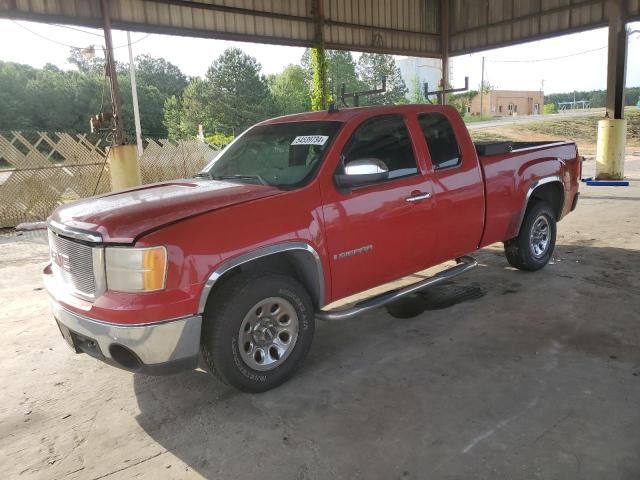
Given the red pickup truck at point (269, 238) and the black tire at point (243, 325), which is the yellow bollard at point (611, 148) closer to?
the red pickup truck at point (269, 238)

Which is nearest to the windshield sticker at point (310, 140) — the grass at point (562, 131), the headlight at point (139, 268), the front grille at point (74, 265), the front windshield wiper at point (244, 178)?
the front windshield wiper at point (244, 178)

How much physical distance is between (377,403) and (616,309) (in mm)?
2839

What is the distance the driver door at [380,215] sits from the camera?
3.96 metres

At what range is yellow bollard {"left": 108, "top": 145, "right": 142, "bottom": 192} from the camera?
11594 millimetres

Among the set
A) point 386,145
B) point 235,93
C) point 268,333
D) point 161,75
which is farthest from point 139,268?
point 161,75

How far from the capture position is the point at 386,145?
176 inches

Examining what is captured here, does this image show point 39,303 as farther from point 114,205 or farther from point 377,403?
point 377,403

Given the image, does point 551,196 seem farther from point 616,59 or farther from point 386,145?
point 616,59

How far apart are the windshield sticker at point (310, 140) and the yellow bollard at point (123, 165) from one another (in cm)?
820

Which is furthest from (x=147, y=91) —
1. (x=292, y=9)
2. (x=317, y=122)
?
(x=317, y=122)

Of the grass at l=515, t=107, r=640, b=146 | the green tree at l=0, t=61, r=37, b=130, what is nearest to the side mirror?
the grass at l=515, t=107, r=640, b=146

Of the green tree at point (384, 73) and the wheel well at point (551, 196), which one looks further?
the green tree at point (384, 73)

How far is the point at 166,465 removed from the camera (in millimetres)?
2979

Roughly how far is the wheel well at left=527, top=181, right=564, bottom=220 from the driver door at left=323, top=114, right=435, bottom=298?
221 centimetres
